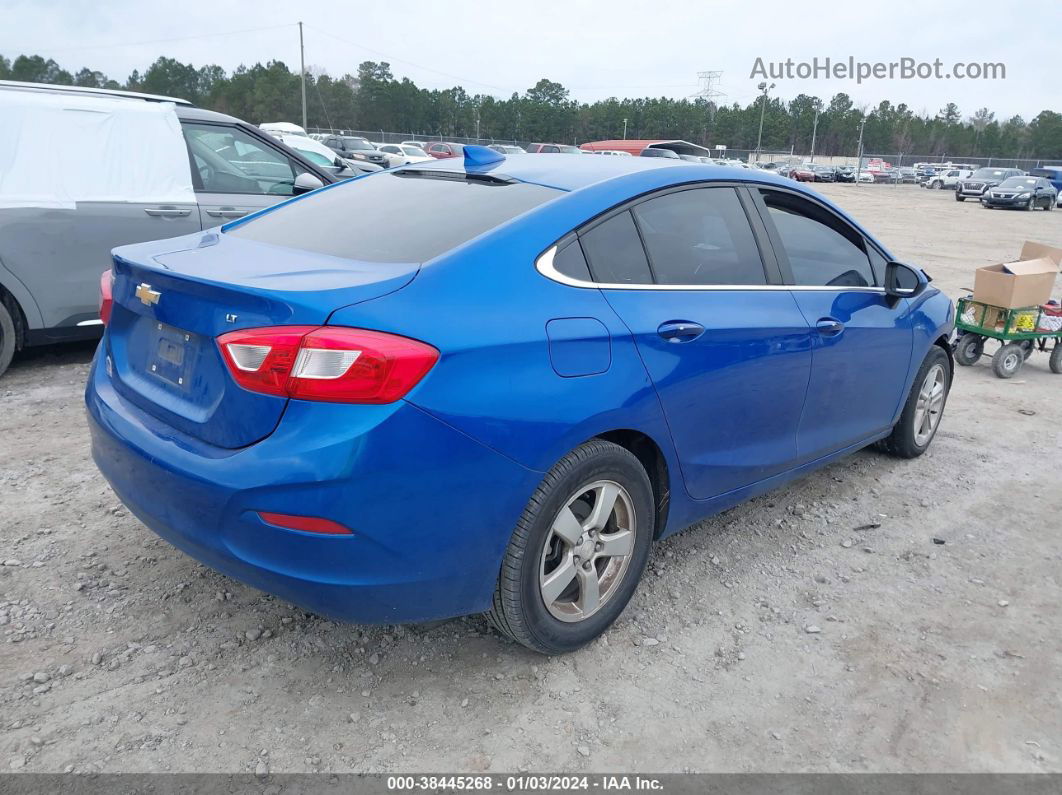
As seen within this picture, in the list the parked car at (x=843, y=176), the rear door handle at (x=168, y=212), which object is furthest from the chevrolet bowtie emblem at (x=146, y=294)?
the parked car at (x=843, y=176)

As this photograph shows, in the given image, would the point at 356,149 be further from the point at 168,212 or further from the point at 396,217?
the point at 396,217

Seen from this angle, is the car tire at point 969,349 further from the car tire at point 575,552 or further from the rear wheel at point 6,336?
the rear wheel at point 6,336

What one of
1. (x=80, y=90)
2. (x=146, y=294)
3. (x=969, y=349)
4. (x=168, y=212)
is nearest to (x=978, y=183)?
(x=969, y=349)

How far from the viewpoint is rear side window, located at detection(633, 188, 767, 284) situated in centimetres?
305

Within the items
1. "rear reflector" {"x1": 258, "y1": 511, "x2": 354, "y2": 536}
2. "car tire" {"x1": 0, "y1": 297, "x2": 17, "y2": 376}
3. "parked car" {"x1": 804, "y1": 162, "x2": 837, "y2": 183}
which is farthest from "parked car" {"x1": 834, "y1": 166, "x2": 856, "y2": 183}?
"rear reflector" {"x1": 258, "y1": 511, "x2": 354, "y2": 536}

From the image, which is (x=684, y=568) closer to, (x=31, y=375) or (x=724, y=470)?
(x=724, y=470)

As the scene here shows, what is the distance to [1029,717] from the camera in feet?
8.84

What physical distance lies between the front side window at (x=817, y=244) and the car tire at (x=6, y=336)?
474 centimetres

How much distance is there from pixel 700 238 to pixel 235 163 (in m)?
4.45

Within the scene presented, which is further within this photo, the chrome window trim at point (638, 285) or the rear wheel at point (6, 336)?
the rear wheel at point (6, 336)

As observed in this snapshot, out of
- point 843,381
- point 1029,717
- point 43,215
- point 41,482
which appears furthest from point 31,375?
point 1029,717

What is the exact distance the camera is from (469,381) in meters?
2.30

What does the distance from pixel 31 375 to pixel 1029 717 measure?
605cm

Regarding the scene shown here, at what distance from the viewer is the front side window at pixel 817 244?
12.0 feet
